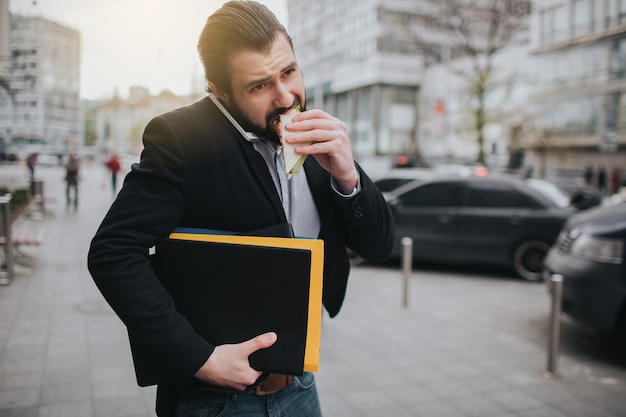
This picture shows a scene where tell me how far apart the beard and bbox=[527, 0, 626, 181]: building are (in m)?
38.1

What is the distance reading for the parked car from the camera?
5004 millimetres

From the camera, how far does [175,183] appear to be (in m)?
1.42

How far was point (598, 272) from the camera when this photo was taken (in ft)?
16.9

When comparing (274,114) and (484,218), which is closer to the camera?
(274,114)

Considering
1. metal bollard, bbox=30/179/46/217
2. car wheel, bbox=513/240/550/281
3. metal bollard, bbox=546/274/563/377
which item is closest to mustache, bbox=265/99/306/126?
metal bollard, bbox=546/274/563/377

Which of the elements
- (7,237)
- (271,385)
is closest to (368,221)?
(271,385)

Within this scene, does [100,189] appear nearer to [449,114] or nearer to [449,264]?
[449,264]

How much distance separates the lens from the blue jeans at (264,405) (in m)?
1.60

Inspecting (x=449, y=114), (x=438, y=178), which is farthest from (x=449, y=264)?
(x=449, y=114)

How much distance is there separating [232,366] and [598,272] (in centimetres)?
469

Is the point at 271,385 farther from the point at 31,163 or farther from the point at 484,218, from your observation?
the point at 31,163

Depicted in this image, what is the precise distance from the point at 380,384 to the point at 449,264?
236 inches

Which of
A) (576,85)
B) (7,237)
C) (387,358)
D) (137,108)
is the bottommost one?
(387,358)

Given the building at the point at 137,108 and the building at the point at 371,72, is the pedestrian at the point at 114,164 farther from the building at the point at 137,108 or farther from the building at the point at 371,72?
the building at the point at 371,72
